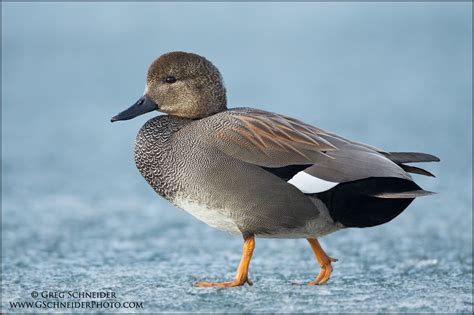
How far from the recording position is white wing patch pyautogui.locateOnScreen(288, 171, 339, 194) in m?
3.74

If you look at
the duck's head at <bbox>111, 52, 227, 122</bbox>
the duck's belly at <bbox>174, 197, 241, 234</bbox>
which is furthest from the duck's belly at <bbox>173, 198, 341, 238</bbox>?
the duck's head at <bbox>111, 52, 227, 122</bbox>

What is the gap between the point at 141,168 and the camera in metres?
4.22

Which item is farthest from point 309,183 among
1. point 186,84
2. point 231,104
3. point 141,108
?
point 231,104

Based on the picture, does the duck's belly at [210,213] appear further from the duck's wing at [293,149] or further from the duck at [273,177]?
the duck's wing at [293,149]

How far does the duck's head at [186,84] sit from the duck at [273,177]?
153mm

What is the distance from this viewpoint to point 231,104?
35.5ft

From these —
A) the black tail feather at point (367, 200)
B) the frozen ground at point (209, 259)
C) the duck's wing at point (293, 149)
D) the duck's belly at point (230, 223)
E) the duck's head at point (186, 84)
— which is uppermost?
the duck's head at point (186, 84)

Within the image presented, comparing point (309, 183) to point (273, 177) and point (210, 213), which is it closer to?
point (273, 177)

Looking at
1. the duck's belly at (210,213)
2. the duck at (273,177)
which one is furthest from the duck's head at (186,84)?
the duck's belly at (210,213)

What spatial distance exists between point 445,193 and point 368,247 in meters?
1.69

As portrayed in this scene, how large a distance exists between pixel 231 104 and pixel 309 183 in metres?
7.12

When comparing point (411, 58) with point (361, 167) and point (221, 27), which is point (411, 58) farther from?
point (361, 167)

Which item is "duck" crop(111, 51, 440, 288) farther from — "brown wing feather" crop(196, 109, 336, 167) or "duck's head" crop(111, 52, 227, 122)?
"duck's head" crop(111, 52, 227, 122)

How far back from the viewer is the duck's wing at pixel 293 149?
372 centimetres
